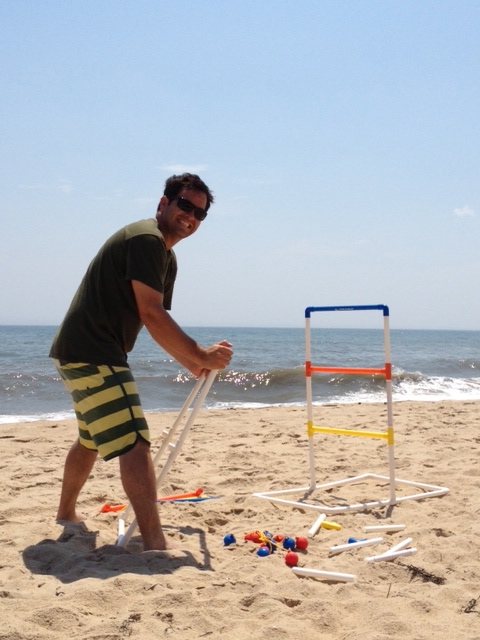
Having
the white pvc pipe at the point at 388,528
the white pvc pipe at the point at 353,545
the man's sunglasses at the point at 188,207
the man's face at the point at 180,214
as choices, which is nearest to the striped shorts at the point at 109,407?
the man's face at the point at 180,214

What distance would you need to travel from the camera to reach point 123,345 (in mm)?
3240

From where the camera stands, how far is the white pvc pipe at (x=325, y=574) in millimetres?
2867

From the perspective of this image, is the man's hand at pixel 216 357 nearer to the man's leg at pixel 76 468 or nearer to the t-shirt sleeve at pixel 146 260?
the t-shirt sleeve at pixel 146 260

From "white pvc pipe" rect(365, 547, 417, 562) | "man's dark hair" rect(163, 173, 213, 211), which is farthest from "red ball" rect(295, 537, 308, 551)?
"man's dark hair" rect(163, 173, 213, 211)

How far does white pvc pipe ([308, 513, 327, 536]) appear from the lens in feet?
12.1

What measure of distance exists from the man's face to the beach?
5.17 feet

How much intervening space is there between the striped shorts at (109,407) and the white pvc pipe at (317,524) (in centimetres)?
121

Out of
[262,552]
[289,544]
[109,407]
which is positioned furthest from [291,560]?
[109,407]

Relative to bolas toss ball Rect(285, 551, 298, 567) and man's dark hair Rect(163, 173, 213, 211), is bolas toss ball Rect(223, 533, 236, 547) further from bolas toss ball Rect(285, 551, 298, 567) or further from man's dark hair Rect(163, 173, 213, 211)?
man's dark hair Rect(163, 173, 213, 211)

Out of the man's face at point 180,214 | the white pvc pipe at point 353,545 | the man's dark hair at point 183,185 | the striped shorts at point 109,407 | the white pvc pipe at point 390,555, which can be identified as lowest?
the white pvc pipe at point 353,545

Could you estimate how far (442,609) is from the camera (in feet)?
8.39

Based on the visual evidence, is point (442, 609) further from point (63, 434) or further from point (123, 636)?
point (63, 434)

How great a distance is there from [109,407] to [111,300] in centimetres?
51

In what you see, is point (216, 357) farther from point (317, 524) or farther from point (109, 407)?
point (317, 524)
